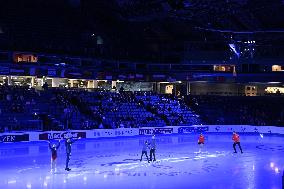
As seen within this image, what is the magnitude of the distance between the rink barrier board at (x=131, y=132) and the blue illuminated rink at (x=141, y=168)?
4.29ft

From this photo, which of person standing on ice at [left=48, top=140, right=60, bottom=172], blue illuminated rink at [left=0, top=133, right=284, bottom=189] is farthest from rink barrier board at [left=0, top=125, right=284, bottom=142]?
person standing on ice at [left=48, top=140, right=60, bottom=172]

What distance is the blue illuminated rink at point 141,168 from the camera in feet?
58.1

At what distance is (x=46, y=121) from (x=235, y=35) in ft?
77.1

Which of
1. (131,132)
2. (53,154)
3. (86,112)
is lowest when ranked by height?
(131,132)

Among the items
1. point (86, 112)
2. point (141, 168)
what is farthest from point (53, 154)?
point (86, 112)

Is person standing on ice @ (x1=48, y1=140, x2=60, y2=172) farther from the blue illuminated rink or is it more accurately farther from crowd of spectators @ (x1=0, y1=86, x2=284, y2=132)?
crowd of spectators @ (x1=0, y1=86, x2=284, y2=132)

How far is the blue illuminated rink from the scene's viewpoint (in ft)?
58.1

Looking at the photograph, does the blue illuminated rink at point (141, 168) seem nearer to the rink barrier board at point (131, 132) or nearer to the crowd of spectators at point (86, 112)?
the rink barrier board at point (131, 132)

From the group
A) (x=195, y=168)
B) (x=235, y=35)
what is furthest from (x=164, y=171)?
(x=235, y=35)

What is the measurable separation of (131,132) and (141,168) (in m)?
19.6

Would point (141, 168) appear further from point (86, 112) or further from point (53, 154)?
point (86, 112)

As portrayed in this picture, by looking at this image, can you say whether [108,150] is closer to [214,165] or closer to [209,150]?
[209,150]

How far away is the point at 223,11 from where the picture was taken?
40.5 m

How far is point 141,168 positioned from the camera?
21594 mm
